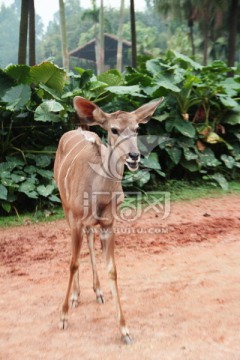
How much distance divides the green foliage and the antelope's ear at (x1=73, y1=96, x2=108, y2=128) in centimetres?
330

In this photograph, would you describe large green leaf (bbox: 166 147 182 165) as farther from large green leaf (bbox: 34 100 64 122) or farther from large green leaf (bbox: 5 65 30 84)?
large green leaf (bbox: 5 65 30 84)

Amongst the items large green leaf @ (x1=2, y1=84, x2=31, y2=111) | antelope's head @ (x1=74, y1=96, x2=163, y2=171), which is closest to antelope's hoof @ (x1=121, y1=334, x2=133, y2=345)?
antelope's head @ (x1=74, y1=96, x2=163, y2=171)

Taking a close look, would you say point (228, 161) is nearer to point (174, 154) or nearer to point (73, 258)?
point (174, 154)

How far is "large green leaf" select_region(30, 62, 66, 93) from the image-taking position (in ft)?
23.3

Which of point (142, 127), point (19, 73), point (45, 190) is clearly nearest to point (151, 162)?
point (142, 127)

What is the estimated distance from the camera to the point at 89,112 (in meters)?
3.74

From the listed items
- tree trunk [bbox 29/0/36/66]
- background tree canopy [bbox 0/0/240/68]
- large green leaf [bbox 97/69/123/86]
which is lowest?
large green leaf [bbox 97/69/123/86]

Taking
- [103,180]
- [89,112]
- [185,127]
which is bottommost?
[185,127]

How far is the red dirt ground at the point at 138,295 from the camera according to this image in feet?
11.0

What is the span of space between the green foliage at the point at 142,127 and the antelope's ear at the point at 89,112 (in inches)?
130

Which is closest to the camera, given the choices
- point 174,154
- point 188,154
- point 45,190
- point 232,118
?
point 45,190

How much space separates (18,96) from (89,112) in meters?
3.59

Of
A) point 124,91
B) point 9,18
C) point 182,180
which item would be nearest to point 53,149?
point 124,91

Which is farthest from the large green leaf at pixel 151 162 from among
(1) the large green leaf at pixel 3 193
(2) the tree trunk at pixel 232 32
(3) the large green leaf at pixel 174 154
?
(2) the tree trunk at pixel 232 32
